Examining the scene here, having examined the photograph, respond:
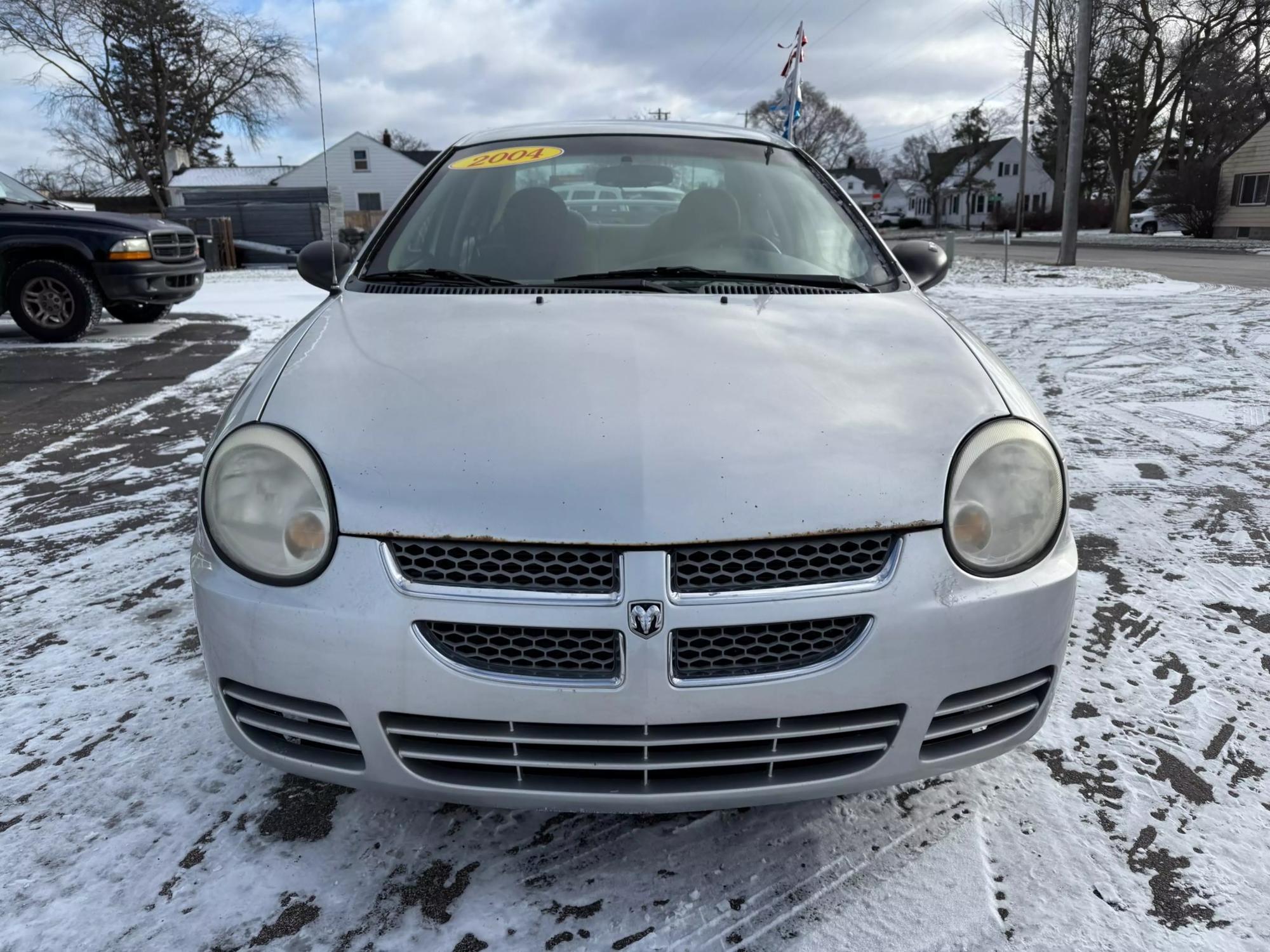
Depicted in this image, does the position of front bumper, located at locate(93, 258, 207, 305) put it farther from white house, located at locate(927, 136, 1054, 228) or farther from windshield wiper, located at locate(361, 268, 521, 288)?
white house, located at locate(927, 136, 1054, 228)

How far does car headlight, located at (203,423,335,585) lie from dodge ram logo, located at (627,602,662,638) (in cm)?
54

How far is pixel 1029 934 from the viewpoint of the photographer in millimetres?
1515

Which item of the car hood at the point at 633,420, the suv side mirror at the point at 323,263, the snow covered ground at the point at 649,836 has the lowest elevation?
the snow covered ground at the point at 649,836

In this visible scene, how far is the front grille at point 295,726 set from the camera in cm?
150

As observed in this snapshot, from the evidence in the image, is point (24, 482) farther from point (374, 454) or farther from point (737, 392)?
point (737, 392)

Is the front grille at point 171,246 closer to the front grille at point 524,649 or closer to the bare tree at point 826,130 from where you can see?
the front grille at point 524,649

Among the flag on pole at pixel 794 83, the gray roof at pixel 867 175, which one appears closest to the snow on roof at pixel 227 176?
the flag on pole at pixel 794 83

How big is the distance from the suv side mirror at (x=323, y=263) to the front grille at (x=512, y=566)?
Answer: 5.06 feet

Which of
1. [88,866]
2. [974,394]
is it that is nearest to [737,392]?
[974,394]

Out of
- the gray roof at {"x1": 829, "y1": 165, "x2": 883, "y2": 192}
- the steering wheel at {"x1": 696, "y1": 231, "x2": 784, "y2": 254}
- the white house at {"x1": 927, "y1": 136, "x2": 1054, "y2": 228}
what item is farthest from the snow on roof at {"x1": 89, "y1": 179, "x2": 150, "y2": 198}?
the gray roof at {"x1": 829, "y1": 165, "x2": 883, "y2": 192}

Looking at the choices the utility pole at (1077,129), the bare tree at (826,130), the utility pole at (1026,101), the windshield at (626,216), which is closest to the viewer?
the windshield at (626,216)

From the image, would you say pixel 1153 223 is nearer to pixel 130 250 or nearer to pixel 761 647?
pixel 130 250

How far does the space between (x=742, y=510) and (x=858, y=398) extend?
1.37ft

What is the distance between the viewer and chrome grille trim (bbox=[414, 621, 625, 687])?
1.41 metres
